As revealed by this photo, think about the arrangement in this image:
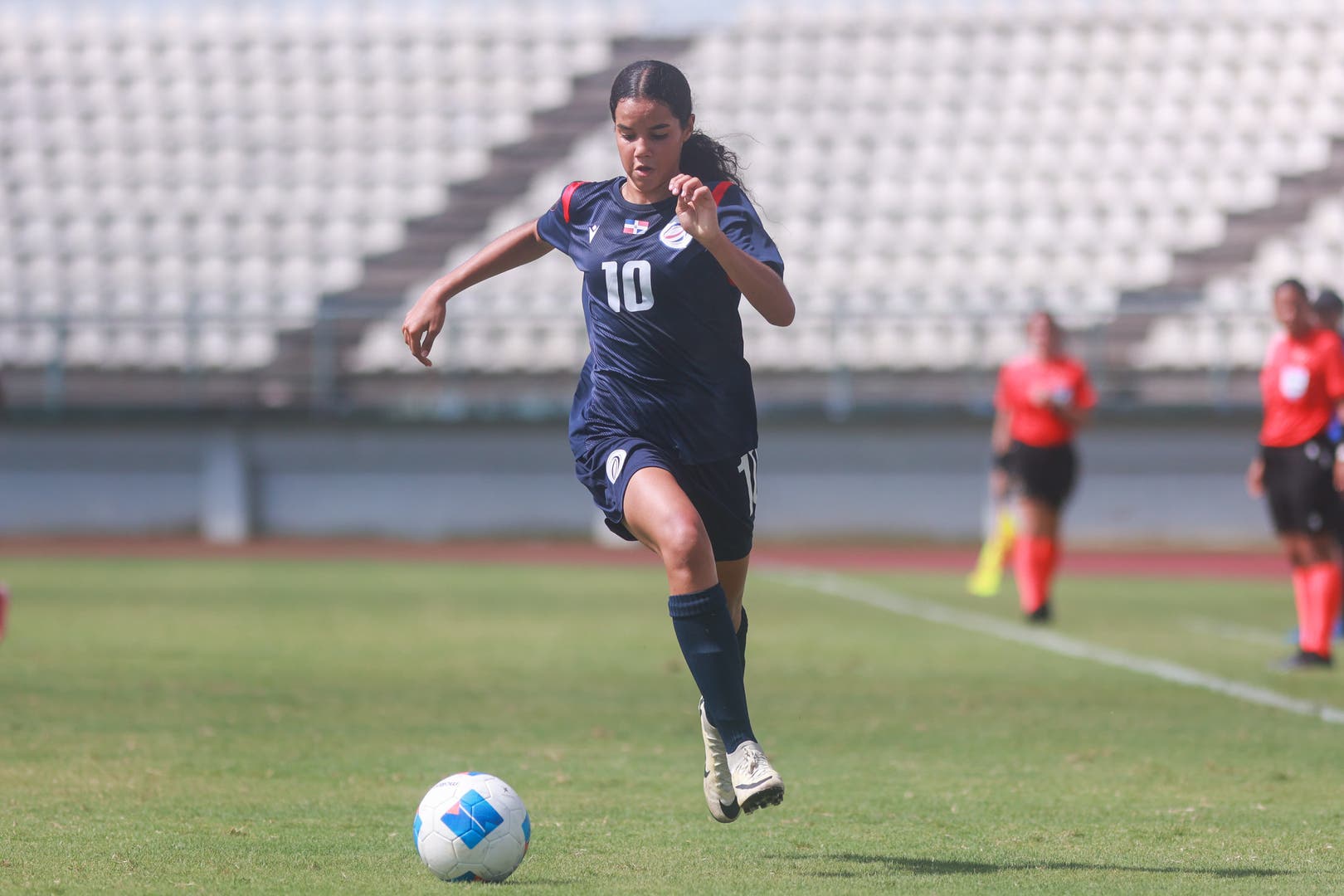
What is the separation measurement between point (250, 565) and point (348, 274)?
6.50m

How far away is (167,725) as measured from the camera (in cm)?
700

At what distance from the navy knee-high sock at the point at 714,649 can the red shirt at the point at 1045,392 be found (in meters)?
7.91

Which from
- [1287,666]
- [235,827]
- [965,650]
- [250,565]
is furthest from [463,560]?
[235,827]

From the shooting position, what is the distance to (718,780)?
4715mm

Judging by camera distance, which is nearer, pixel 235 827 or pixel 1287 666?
pixel 235 827

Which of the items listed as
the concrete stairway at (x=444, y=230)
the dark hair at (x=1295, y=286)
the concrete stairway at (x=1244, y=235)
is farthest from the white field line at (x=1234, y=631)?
the concrete stairway at (x=444, y=230)

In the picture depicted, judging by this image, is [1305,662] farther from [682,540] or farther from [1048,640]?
[682,540]

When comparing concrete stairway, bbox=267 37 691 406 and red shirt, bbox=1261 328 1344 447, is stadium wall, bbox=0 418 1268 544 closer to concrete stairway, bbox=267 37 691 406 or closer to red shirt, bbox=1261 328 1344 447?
concrete stairway, bbox=267 37 691 406

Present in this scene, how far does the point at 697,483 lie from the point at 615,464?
23 cm

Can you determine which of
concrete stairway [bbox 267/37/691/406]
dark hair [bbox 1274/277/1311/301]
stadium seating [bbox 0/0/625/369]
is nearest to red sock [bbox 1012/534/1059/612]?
dark hair [bbox 1274/277/1311/301]

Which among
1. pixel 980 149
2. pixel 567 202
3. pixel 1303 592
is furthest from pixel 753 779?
pixel 980 149

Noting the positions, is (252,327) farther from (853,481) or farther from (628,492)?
(628,492)

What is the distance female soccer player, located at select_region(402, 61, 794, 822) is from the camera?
15.0 ft

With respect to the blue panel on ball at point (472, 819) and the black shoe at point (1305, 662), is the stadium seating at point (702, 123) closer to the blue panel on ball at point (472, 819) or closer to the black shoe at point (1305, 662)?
the black shoe at point (1305, 662)
